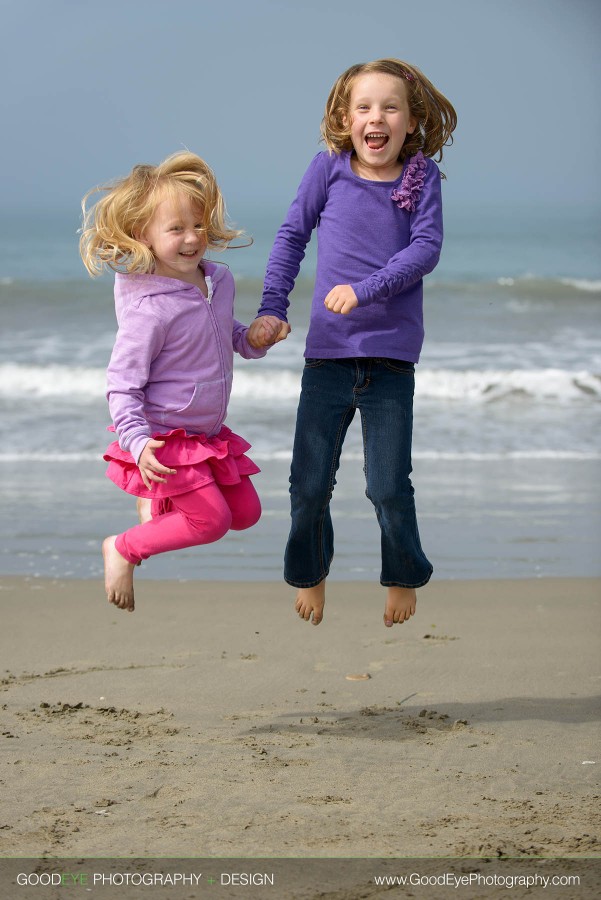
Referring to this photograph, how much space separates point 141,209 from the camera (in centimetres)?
367

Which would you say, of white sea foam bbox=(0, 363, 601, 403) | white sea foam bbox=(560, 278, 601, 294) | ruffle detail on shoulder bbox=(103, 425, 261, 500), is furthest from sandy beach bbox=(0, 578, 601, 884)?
white sea foam bbox=(560, 278, 601, 294)

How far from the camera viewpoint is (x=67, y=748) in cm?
420

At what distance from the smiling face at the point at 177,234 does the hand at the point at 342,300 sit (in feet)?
1.52

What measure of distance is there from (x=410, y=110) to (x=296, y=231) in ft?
1.83

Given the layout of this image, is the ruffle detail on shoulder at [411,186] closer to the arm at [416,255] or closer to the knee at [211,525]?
the arm at [416,255]

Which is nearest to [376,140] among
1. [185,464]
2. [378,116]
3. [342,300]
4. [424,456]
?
[378,116]

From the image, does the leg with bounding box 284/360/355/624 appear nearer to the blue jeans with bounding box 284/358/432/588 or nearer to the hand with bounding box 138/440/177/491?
the blue jeans with bounding box 284/358/432/588

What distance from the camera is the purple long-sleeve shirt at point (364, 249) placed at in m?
3.90

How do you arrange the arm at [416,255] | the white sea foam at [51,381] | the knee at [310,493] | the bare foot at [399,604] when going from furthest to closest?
the white sea foam at [51,381], the bare foot at [399,604], the knee at [310,493], the arm at [416,255]

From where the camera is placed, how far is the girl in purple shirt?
12.6 feet

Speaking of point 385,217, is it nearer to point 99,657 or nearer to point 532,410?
point 99,657

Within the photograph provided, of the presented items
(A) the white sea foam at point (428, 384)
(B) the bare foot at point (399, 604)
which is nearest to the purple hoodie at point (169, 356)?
(B) the bare foot at point (399, 604)

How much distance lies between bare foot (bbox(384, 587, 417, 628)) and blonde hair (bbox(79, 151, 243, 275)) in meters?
1.38

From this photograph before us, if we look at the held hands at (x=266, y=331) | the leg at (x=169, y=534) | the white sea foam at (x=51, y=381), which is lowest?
the leg at (x=169, y=534)
